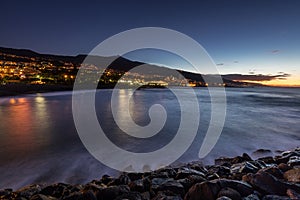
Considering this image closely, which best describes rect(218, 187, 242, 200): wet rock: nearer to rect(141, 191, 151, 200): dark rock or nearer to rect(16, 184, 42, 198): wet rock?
rect(141, 191, 151, 200): dark rock

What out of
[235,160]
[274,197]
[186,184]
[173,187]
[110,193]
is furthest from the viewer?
[235,160]

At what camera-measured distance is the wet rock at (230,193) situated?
253 centimetres

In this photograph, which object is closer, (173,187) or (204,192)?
(204,192)

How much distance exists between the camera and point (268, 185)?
2805 mm

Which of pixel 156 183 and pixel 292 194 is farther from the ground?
pixel 292 194

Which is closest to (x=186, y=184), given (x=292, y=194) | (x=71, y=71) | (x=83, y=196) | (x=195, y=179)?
(x=195, y=179)

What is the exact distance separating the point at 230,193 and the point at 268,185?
642mm

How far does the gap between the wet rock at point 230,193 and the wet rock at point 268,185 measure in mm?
464

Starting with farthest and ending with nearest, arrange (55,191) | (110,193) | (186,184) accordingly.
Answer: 1. (55,191)
2. (186,184)
3. (110,193)

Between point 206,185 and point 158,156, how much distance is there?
3.38 meters

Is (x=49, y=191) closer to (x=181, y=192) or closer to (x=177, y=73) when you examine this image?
(x=181, y=192)

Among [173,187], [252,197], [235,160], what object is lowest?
[235,160]

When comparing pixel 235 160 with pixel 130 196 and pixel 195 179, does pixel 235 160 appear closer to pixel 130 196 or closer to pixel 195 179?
pixel 195 179

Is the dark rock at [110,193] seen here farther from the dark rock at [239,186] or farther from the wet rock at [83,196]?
the dark rock at [239,186]
